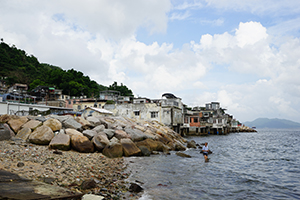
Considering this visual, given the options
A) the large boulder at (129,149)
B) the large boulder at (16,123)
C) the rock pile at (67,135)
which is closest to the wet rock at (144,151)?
the rock pile at (67,135)

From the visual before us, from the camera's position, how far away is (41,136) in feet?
41.9

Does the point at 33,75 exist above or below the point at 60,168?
above

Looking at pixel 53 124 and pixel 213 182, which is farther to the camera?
pixel 53 124

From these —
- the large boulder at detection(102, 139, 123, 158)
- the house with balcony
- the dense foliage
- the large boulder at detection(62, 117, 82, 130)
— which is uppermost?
the dense foliage

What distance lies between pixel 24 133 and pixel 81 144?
3.81 m

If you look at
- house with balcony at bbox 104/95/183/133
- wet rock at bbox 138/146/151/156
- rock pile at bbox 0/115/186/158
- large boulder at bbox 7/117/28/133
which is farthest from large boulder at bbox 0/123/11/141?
house with balcony at bbox 104/95/183/133

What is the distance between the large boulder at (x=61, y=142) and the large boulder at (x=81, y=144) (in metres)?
0.36

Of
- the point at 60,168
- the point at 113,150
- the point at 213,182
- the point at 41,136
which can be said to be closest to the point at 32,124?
the point at 41,136

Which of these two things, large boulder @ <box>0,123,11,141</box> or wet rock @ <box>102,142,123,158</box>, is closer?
large boulder @ <box>0,123,11,141</box>

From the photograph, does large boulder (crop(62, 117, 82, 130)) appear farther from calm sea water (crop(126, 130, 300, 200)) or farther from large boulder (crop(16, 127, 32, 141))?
calm sea water (crop(126, 130, 300, 200))

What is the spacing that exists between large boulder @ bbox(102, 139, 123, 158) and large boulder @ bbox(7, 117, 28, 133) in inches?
244

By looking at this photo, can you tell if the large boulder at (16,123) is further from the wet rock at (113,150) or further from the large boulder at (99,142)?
the wet rock at (113,150)

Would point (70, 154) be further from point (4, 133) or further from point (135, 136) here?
point (135, 136)

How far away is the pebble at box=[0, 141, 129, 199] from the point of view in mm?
7652
